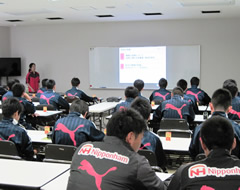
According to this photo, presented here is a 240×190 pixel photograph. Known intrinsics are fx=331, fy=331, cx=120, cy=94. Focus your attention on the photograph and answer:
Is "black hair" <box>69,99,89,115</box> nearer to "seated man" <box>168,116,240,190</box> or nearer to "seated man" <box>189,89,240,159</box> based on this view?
"seated man" <box>189,89,240,159</box>

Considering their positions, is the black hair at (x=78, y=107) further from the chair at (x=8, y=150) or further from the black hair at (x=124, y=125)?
the black hair at (x=124, y=125)

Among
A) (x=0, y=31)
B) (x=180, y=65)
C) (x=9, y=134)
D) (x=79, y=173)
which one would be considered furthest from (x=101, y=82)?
(x=79, y=173)

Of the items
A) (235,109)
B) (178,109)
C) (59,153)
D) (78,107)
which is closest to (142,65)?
(178,109)

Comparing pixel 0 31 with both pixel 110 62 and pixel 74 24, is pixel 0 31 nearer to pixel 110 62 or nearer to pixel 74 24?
pixel 74 24

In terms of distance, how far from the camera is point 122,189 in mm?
1725

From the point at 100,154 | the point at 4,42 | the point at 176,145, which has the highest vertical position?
the point at 4,42

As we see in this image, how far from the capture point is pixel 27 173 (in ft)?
8.48

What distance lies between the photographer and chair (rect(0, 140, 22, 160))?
3119mm

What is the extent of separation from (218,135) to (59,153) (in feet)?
5.71

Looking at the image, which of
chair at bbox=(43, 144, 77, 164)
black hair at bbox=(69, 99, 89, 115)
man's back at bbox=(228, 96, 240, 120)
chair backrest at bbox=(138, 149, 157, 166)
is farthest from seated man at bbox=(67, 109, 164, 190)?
man's back at bbox=(228, 96, 240, 120)

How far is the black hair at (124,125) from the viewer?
6.32 feet

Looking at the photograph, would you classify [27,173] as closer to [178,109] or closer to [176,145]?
[176,145]

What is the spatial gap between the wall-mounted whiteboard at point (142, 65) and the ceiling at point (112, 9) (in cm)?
104

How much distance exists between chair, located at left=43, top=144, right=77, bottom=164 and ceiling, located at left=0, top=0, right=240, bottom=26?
493 cm
